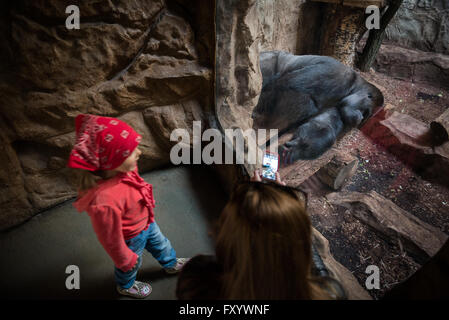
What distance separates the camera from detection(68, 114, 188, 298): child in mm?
990

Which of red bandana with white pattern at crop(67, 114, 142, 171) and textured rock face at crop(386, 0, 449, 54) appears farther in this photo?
textured rock face at crop(386, 0, 449, 54)

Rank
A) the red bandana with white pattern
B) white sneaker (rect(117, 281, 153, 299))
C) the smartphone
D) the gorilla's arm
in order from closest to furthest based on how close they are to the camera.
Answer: the red bandana with white pattern, white sneaker (rect(117, 281, 153, 299)), the smartphone, the gorilla's arm

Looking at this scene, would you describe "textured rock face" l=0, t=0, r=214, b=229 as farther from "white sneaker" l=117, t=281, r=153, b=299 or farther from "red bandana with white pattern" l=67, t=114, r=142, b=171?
"white sneaker" l=117, t=281, r=153, b=299

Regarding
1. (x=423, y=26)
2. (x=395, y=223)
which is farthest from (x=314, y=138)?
(x=423, y=26)

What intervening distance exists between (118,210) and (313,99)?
370cm

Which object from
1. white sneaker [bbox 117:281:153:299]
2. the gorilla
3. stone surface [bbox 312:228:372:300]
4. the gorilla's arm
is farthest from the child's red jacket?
the gorilla

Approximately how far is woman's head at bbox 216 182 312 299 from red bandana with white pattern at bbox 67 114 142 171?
0.57 metres

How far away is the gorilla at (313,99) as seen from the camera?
12.2 ft

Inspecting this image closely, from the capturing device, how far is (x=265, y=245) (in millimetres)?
691

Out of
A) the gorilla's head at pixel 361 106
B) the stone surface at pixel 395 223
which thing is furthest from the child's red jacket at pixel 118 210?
the gorilla's head at pixel 361 106

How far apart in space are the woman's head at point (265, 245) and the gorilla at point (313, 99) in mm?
2950
